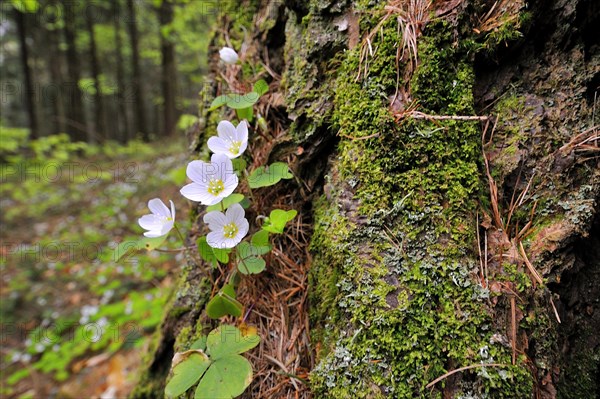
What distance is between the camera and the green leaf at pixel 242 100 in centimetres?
159

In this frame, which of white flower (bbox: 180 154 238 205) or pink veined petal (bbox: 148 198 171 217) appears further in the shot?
pink veined petal (bbox: 148 198 171 217)

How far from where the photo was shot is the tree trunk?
3.72ft

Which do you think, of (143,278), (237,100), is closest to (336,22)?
(237,100)

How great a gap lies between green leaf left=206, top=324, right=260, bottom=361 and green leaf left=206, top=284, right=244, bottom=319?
6cm

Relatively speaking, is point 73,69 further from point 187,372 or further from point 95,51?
point 187,372

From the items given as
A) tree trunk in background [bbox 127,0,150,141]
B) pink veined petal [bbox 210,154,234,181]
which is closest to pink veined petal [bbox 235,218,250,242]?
pink veined petal [bbox 210,154,234,181]

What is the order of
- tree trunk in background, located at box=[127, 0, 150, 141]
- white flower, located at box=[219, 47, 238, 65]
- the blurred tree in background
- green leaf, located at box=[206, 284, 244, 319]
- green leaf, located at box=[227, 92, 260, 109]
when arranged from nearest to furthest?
green leaf, located at box=[206, 284, 244, 319] → green leaf, located at box=[227, 92, 260, 109] → white flower, located at box=[219, 47, 238, 65] → the blurred tree in background → tree trunk in background, located at box=[127, 0, 150, 141]

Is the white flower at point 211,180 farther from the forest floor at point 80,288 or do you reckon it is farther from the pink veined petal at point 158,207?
the forest floor at point 80,288

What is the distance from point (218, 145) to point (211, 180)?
19 cm

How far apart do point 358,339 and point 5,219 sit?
35.5 feet

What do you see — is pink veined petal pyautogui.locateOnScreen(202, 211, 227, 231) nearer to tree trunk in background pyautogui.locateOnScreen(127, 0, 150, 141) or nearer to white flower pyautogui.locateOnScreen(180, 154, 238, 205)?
white flower pyautogui.locateOnScreen(180, 154, 238, 205)

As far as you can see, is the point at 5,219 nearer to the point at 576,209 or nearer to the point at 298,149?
the point at 298,149

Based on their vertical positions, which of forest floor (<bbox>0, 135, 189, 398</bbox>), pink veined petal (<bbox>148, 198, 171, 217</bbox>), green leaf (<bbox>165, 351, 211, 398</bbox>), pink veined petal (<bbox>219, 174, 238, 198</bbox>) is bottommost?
forest floor (<bbox>0, 135, 189, 398</bbox>)

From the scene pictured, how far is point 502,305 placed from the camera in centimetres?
116
